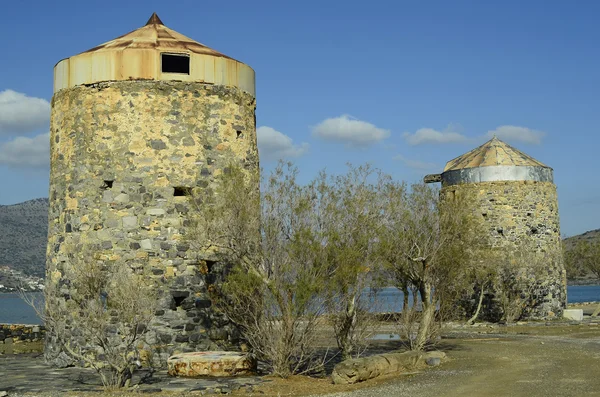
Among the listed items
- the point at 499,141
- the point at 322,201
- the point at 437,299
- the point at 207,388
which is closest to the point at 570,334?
the point at 437,299

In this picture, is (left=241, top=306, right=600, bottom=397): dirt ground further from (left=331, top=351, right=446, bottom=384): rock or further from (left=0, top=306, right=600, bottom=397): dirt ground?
(left=331, top=351, right=446, bottom=384): rock

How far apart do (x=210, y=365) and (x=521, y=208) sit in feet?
57.1

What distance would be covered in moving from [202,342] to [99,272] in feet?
8.97

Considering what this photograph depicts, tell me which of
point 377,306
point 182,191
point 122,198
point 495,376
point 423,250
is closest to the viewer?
point 495,376

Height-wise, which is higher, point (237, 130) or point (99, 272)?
point (237, 130)

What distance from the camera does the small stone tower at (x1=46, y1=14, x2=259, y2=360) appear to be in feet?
50.6

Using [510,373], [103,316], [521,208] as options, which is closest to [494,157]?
[521,208]

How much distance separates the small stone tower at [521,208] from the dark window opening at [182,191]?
14.4m

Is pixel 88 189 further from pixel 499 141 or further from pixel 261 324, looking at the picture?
pixel 499 141

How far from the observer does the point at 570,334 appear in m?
22.4

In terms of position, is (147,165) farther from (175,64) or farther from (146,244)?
(175,64)

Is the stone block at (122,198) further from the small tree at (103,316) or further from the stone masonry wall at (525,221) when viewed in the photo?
the stone masonry wall at (525,221)

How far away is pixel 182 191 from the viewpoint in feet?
51.8

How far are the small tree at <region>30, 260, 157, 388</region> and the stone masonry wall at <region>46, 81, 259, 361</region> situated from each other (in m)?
0.29
